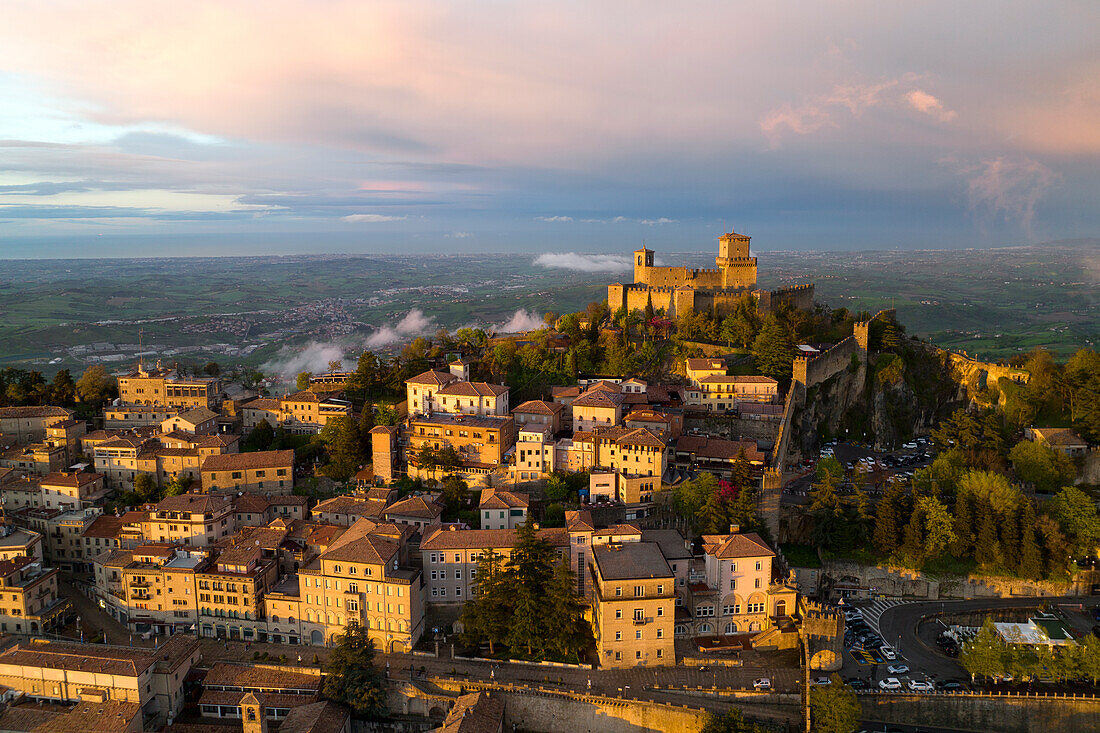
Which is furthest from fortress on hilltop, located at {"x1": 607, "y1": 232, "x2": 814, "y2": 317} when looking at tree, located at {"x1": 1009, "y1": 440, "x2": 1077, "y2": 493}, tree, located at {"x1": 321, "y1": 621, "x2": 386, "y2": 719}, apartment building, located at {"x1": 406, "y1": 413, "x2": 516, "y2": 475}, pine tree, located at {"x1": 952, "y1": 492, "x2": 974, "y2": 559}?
tree, located at {"x1": 321, "y1": 621, "x2": 386, "y2": 719}

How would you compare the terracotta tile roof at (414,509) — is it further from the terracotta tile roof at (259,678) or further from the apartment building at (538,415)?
the apartment building at (538,415)

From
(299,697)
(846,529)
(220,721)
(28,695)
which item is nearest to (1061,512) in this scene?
(846,529)

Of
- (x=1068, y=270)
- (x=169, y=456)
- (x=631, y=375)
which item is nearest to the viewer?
(x=169, y=456)

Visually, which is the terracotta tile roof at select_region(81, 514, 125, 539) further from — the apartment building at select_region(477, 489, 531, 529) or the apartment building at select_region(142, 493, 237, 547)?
the apartment building at select_region(477, 489, 531, 529)

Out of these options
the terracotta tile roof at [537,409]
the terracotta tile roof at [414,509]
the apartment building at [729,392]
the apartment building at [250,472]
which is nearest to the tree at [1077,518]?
the apartment building at [729,392]

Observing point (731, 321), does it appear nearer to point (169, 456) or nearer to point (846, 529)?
point (846, 529)
